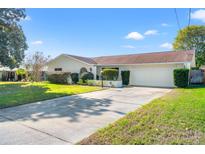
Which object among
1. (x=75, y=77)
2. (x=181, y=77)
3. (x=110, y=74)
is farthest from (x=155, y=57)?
(x=75, y=77)

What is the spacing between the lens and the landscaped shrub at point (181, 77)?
15.6 metres

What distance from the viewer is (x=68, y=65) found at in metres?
23.7

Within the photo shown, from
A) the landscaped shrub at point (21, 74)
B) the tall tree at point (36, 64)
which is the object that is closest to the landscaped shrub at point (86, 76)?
the tall tree at point (36, 64)

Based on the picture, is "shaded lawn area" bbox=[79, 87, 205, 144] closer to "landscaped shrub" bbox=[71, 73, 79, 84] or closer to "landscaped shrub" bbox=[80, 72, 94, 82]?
"landscaped shrub" bbox=[80, 72, 94, 82]

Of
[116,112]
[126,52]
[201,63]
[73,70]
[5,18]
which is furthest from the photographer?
[201,63]

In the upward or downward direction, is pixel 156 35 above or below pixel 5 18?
below

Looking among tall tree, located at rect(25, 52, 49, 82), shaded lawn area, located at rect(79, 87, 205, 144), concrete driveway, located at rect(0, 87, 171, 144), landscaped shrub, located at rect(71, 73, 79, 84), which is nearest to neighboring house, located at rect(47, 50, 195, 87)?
landscaped shrub, located at rect(71, 73, 79, 84)

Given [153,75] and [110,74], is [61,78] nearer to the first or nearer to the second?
[110,74]

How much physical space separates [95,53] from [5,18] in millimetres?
13305

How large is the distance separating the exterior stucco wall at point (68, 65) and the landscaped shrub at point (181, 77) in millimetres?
9194
